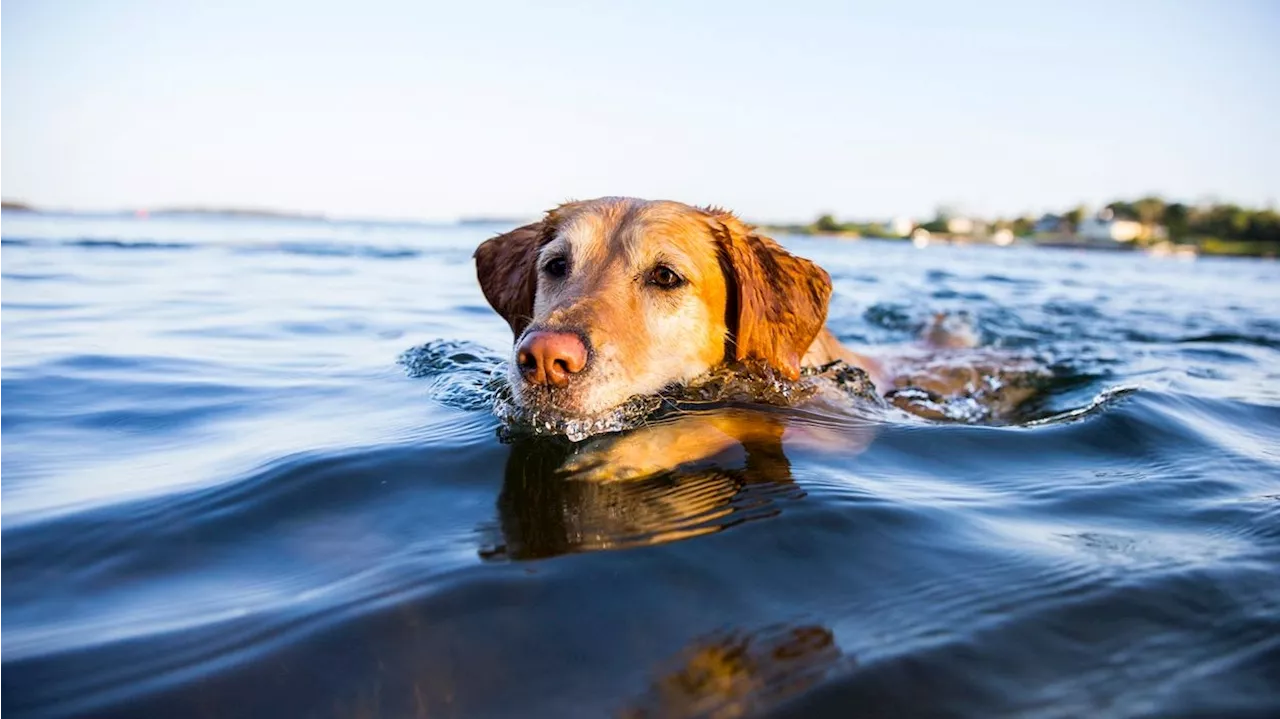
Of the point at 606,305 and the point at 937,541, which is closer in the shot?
the point at 937,541

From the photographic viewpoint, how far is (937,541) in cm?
291

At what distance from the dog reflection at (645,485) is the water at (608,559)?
0.06ft

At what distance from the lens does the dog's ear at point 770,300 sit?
493cm

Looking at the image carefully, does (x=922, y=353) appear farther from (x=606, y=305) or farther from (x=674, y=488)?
(x=674, y=488)

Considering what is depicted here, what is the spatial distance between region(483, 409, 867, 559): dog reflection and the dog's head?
341mm

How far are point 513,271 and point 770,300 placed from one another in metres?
1.62

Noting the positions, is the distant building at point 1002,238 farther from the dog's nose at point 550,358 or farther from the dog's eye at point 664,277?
the dog's nose at point 550,358

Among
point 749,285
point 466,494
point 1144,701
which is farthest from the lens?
point 749,285

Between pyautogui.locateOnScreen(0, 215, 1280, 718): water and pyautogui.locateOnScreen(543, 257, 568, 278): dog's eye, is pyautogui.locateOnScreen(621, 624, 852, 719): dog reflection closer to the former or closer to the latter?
pyautogui.locateOnScreen(0, 215, 1280, 718): water

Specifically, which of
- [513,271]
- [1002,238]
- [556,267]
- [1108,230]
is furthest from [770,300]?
[1002,238]

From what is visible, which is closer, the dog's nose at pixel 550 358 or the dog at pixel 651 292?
the dog's nose at pixel 550 358

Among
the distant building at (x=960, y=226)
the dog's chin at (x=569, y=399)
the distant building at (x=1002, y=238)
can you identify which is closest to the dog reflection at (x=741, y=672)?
the dog's chin at (x=569, y=399)

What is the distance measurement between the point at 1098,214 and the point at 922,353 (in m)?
151

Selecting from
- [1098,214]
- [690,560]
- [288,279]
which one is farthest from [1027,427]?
[1098,214]
